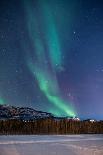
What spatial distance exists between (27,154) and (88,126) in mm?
11996

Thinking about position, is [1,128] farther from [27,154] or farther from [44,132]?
[27,154]

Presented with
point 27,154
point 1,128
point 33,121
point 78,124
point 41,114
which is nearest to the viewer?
point 27,154

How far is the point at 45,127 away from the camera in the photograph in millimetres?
18312

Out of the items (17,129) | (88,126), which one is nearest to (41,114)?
(88,126)

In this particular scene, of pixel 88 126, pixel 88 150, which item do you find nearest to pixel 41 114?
pixel 88 126

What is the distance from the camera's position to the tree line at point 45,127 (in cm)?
1752

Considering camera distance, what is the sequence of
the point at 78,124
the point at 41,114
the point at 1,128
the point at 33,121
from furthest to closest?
the point at 41,114, the point at 78,124, the point at 33,121, the point at 1,128

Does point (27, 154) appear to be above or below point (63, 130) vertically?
below

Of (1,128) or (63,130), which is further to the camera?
(63,130)

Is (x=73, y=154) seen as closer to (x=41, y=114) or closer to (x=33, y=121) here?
(x=33, y=121)

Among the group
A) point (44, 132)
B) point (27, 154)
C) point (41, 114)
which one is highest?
point (41, 114)

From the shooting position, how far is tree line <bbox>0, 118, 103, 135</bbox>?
57.5 feet

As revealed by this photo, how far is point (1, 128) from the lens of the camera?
1712cm

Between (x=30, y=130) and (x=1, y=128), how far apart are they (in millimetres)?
1711
